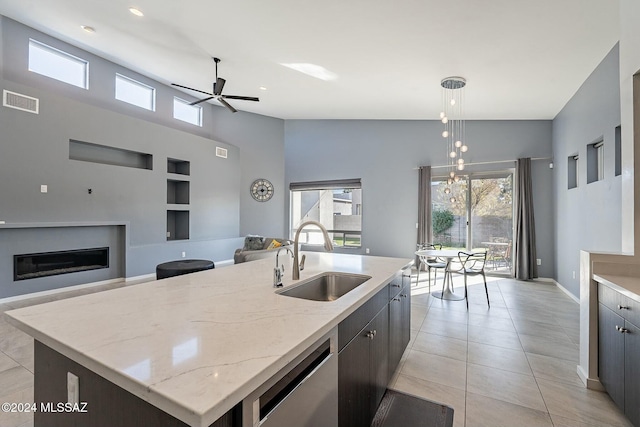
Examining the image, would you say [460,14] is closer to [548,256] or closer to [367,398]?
[367,398]

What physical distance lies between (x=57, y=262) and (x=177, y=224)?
7.91 feet

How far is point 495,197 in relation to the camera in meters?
5.96

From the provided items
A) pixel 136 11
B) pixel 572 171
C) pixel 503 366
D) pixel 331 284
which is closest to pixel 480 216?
pixel 572 171

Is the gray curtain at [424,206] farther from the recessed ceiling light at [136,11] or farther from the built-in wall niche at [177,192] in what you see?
the recessed ceiling light at [136,11]

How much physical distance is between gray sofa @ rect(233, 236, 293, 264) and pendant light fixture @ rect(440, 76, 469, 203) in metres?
3.14

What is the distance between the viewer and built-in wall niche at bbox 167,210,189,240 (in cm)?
664

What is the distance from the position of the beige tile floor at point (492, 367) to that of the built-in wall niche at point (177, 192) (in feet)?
10.6

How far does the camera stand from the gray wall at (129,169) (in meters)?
4.21

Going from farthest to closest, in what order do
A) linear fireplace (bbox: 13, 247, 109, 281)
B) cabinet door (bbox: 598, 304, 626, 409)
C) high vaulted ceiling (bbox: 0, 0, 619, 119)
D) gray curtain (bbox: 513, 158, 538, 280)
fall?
gray curtain (bbox: 513, 158, 538, 280), linear fireplace (bbox: 13, 247, 109, 281), high vaulted ceiling (bbox: 0, 0, 619, 119), cabinet door (bbox: 598, 304, 626, 409)

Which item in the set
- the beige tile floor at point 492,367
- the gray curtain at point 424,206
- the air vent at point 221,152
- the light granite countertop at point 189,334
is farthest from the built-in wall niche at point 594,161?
the air vent at point 221,152

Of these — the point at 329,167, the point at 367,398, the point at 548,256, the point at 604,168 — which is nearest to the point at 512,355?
the point at 367,398

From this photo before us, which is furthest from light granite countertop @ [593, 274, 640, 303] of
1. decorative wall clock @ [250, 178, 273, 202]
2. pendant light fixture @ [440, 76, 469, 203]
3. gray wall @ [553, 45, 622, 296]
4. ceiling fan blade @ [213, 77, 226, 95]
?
Answer: decorative wall clock @ [250, 178, 273, 202]

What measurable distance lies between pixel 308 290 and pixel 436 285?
4.11 meters

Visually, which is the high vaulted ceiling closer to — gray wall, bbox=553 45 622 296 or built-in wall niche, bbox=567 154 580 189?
gray wall, bbox=553 45 622 296
